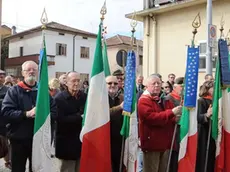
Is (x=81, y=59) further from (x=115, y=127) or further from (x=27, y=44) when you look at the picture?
(x=115, y=127)

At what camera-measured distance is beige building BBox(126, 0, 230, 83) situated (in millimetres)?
11336

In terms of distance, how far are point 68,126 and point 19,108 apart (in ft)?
2.07

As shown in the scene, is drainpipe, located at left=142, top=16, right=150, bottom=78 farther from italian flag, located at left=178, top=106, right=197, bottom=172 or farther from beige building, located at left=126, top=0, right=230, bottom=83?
italian flag, located at left=178, top=106, right=197, bottom=172

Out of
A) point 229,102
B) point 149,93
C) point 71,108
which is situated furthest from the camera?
point 229,102

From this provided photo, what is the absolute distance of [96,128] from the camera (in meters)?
4.03

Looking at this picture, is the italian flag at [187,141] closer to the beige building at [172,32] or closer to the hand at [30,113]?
the hand at [30,113]

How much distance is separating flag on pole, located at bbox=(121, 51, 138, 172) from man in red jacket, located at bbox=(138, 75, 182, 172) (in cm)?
23

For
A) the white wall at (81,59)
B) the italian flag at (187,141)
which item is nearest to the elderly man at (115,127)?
the italian flag at (187,141)

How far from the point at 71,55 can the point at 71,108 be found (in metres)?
33.1

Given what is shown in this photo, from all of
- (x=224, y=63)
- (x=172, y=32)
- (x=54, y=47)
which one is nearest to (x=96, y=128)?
(x=224, y=63)

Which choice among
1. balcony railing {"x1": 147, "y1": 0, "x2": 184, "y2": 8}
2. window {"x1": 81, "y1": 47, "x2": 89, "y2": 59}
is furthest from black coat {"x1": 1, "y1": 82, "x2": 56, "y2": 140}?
window {"x1": 81, "y1": 47, "x2": 89, "y2": 59}

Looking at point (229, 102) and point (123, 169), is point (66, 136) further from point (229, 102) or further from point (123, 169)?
point (229, 102)

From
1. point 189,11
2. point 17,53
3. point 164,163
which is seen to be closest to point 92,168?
point 164,163

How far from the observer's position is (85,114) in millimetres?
4047
